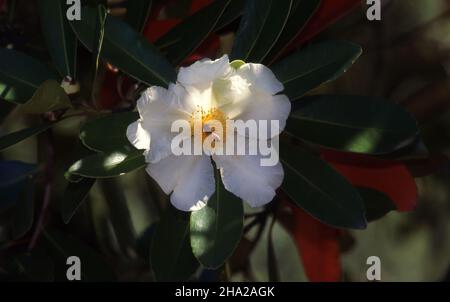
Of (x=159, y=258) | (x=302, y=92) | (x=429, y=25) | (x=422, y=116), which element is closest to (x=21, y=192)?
(x=159, y=258)

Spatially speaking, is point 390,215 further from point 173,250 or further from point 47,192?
point 47,192

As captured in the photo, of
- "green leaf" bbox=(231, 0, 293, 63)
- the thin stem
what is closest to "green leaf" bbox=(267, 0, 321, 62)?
"green leaf" bbox=(231, 0, 293, 63)

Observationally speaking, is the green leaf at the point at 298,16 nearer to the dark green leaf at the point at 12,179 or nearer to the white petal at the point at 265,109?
the white petal at the point at 265,109

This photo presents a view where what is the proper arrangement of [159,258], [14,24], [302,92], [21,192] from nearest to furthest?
[302,92]
[159,258]
[21,192]
[14,24]

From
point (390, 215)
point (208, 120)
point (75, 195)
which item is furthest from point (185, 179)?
point (390, 215)

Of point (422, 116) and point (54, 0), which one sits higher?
point (54, 0)

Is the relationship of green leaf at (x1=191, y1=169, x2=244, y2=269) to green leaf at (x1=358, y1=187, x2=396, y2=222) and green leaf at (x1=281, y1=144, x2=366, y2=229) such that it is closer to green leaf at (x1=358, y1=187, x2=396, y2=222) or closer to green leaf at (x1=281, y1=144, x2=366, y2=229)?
green leaf at (x1=281, y1=144, x2=366, y2=229)

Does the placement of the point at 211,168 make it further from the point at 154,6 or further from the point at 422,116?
the point at 422,116

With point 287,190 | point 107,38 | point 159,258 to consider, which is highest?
point 107,38

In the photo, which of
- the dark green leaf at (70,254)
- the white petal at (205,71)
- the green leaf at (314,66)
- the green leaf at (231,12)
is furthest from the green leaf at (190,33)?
the dark green leaf at (70,254)
